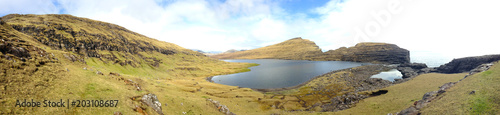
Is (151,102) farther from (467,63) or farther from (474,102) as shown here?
(467,63)

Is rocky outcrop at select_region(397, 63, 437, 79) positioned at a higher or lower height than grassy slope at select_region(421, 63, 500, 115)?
lower

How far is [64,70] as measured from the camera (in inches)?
827

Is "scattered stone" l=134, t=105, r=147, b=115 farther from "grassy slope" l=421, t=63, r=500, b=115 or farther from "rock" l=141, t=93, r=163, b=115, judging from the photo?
"grassy slope" l=421, t=63, r=500, b=115

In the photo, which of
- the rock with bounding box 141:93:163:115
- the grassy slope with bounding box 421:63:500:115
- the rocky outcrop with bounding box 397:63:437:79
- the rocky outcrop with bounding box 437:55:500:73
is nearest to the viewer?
the grassy slope with bounding box 421:63:500:115

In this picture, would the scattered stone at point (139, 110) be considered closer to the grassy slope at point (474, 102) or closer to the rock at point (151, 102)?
the rock at point (151, 102)

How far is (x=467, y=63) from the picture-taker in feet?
271

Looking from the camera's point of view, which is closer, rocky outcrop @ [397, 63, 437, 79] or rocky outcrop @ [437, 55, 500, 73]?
rocky outcrop @ [437, 55, 500, 73]

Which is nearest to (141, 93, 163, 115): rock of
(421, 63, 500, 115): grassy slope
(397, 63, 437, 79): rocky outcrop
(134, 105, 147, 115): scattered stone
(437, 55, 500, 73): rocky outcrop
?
(134, 105, 147, 115): scattered stone

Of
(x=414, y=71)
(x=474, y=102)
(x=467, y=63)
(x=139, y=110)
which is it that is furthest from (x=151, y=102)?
(x=414, y=71)

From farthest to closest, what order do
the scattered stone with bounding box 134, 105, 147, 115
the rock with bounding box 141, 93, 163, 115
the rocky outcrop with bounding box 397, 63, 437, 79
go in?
1. the rocky outcrop with bounding box 397, 63, 437, 79
2. the rock with bounding box 141, 93, 163, 115
3. the scattered stone with bounding box 134, 105, 147, 115

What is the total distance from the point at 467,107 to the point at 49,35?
474 ft

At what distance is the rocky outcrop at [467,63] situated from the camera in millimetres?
75688

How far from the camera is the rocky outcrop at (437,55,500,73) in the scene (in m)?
75.7

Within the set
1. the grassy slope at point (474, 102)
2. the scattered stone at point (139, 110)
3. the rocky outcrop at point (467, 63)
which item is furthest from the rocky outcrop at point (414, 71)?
the scattered stone at point (139, 110)
